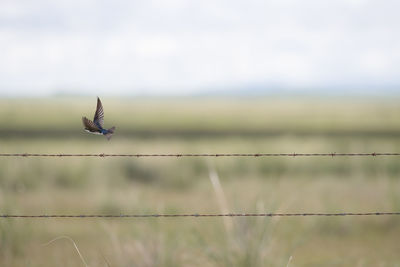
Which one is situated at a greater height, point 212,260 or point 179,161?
point 212,260

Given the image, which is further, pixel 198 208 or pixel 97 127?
pixel 198 208

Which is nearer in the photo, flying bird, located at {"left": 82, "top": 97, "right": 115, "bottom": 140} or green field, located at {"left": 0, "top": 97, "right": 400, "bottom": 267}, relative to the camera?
flying bird, located at {"left": 82, "top": 97, "right": 115, "bottom": 140}

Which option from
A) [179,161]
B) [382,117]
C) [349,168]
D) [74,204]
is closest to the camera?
[74,204]

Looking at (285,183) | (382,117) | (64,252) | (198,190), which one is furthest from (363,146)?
(382,117)

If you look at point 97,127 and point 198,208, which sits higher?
point 97,127

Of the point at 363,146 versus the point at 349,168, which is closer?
the point at 349,168

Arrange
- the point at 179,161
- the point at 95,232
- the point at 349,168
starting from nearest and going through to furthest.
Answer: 1. the point at 95,232
2. the point at 179,161
3. the point at 349,168

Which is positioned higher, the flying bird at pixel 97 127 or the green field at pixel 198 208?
the flying bird at pixel 97 127

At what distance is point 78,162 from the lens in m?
15.0

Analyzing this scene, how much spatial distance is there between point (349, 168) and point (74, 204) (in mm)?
7311

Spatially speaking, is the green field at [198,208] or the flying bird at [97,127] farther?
the green field at [198,208]

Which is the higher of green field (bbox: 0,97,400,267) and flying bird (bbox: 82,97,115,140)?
flying bird (bbox: 82,97,115,140)

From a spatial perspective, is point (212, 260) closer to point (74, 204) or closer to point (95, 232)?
point (95, 232)

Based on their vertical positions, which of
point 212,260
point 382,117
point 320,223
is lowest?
point 382,117
